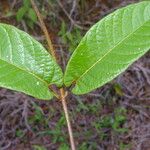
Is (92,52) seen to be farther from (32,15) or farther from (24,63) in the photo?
(32,15)

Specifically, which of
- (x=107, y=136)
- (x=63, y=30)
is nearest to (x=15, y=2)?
(x=63, y=30)

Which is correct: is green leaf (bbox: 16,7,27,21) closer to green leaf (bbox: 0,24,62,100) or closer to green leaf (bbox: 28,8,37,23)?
green leaf (bbox: 28,8,37,23)

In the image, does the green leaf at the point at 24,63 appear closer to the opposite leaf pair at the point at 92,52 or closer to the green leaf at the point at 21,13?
the opposite leaf pair at the point at 92,52

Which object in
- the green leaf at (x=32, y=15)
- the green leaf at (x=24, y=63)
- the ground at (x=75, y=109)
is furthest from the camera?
the ground at (x=75, y=109)

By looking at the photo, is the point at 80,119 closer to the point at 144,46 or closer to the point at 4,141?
the point at 4,141

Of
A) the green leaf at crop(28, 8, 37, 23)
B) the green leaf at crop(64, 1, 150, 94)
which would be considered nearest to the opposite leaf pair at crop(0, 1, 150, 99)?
the green leaf at crop(64, 1, 150, 94)

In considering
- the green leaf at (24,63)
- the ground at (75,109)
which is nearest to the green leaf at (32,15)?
the ground at (75,109)

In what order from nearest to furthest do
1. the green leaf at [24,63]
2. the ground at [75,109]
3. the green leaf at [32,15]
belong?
1. the green leaf at [24,63]
2. the green leaf at [32,15]
3. the ground at [75,109]

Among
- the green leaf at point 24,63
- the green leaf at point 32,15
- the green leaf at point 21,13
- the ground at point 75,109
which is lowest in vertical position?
the green leaf at point 24,63

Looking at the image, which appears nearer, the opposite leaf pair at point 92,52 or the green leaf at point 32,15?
the opposite leaf pair at point 92,52
